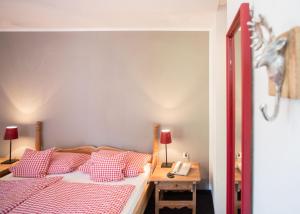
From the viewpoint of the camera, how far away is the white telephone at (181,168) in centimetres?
269

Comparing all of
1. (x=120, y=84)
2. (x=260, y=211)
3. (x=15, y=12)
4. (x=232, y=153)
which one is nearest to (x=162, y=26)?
(x=120, y=84)

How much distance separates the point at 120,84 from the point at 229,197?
210cm

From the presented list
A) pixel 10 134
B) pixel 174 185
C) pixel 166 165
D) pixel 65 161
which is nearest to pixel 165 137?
pixel 166 165

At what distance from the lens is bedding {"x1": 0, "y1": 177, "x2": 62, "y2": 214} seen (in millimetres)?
1993

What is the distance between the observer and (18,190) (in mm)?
2250

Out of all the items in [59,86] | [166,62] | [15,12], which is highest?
[15,12]

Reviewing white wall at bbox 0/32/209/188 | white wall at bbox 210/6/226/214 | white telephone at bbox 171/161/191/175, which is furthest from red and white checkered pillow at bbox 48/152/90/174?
Answer: white wall at bbox 210/6/226/214

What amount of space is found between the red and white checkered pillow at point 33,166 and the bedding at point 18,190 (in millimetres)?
145

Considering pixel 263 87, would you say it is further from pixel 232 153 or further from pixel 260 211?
pixel 232 153

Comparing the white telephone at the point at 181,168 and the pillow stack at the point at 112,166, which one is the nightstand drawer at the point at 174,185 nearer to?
the white telephone at the point at 181,168

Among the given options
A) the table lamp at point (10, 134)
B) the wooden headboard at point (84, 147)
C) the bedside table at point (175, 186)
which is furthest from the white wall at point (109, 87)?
the bedside table at point (175, 186)

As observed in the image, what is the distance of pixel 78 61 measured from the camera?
326cm

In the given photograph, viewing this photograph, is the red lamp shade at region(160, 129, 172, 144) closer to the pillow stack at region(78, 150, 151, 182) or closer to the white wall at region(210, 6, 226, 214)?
the pillow stack at region(78, 150, 151, 182)

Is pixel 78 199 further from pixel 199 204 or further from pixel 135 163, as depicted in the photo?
pixel 199 204
